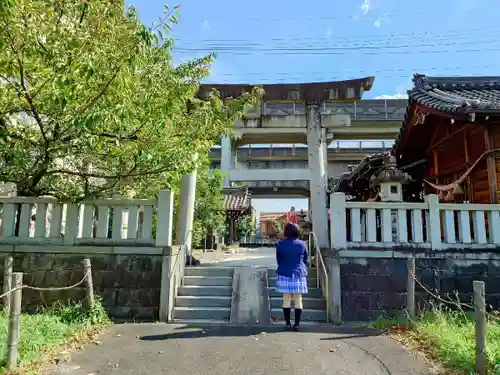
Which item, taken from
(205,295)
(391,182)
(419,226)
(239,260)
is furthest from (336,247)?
(239,260)

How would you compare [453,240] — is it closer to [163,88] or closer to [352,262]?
[352,262]

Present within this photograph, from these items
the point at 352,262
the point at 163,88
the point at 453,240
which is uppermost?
the point at 163,88

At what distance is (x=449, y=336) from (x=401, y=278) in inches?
71.5

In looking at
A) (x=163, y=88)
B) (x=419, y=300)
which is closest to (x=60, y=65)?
(x=163, y=88)

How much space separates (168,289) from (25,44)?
4279 millimetres

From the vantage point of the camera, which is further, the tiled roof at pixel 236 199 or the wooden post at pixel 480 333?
the tiled roof at pixel 236 199

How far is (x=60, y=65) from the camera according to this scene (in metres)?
4.43

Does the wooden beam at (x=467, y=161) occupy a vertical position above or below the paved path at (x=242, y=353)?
above

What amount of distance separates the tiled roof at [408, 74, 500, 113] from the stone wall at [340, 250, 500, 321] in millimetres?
3067

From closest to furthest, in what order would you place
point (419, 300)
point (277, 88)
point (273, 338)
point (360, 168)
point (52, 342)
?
1. point (52, 342)
2. point (273, 338)
3. point (419, 300)
4. point (277, 88)
5. point (360, 168)

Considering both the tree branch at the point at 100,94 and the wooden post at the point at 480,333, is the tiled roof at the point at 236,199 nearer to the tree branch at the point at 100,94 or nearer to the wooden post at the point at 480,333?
the tree branch at the point at 100,94

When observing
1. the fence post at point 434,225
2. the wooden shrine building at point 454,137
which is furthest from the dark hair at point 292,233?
the wooden shrine building at point 454,137

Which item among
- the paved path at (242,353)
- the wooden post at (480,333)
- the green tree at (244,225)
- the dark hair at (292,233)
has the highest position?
the green tree at (244,225)

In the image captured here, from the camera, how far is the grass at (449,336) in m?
4.14
